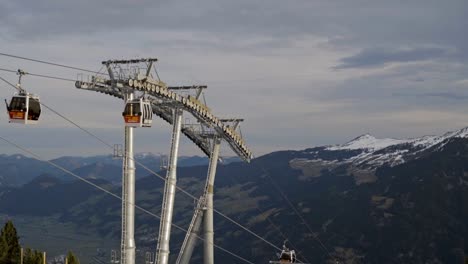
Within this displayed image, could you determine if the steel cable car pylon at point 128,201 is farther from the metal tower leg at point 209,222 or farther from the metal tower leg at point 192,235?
the metal tower leg at point 209,222

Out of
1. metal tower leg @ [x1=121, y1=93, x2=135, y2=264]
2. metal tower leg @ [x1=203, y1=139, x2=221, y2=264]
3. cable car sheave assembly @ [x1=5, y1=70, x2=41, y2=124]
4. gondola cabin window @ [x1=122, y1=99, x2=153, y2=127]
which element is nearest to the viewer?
cable car sheave assembly @ [x1=5, y1=70, x2=41, y2=124]

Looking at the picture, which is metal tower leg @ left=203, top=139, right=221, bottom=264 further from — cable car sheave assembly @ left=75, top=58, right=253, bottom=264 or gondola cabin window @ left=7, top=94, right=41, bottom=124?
gondola cabin window @ left=7, top=94, right=41, bottom=124

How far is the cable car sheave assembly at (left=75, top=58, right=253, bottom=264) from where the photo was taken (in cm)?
5438

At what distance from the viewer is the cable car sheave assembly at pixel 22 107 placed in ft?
142

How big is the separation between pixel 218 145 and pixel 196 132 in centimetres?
334

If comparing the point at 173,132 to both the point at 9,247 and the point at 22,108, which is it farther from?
the point at 9,247

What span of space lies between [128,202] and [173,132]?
45.6 ft

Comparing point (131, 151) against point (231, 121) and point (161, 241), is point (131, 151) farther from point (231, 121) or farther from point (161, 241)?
point (231, 121)

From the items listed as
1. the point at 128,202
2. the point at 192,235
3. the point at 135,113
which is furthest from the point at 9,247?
the point at 135,113

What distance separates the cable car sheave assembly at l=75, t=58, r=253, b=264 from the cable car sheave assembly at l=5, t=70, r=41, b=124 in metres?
8.79

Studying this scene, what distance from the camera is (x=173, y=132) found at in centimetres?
6644

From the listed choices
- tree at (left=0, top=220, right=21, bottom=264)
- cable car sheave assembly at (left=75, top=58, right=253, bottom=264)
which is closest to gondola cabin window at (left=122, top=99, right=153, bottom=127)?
cable car sheave assembly at (left=75, top=58, right=253, bottom=264)

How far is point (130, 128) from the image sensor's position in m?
55.1

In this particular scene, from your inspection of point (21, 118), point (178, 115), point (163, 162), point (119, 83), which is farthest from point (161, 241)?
point (21, 118)
